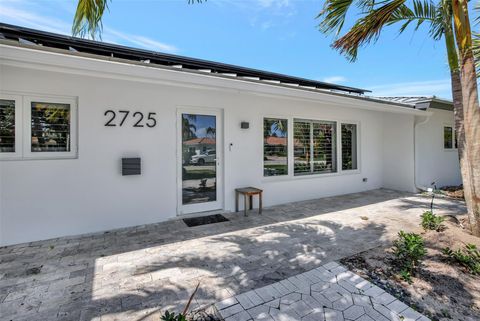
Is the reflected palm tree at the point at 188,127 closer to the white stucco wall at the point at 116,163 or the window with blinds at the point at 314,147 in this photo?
the white stucco wall at the point at 116,163

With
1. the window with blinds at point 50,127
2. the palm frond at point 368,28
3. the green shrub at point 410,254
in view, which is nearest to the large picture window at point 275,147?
the palm frond at point 368,28

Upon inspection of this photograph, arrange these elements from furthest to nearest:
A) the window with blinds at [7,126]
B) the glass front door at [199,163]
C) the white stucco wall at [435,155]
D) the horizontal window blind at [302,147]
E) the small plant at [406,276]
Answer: the white stucco wall at [435,155] < the horizontal window blind at [302,147] < the glass front door at [199,163] < the window with blinds at [7,126] < the small plant at [406,276]

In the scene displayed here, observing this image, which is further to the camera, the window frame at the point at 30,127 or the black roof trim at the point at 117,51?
the black roof trim at the point at 117,51

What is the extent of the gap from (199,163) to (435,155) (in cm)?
872

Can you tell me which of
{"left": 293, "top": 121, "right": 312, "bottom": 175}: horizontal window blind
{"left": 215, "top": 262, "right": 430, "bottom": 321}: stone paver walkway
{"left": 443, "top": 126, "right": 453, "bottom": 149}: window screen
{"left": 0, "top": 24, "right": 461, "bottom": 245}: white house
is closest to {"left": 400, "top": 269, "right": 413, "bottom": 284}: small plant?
{"left": 215, "top": 262, "right": 430, "bottom": 321}: stone paver walkway

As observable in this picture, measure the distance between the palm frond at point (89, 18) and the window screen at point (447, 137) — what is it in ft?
37.4

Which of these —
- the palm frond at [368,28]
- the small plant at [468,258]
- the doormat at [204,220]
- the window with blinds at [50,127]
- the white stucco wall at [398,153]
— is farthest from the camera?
the white stucco wall at [398,153]

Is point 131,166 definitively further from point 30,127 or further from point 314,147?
point 314,147

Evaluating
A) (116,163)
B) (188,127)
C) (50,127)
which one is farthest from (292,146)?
(50,127)

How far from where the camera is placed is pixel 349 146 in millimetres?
8180

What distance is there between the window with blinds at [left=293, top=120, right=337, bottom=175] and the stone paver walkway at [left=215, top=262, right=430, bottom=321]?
14.5 feet

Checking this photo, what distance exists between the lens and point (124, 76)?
12.2 ft

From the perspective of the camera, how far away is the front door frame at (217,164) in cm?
530

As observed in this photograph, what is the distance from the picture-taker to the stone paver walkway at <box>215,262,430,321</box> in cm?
224
